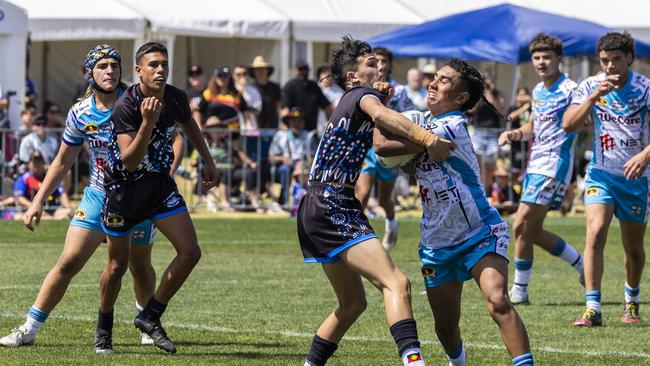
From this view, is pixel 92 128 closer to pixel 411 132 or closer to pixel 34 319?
pixel 34 319

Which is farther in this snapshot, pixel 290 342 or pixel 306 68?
pixel 306 68

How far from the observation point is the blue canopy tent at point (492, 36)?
77.9 feet

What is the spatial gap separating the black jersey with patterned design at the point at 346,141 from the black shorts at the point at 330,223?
2.9 inches

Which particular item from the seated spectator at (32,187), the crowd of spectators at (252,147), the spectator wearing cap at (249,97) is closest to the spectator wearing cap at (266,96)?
the crowd of spectators at (252,147)

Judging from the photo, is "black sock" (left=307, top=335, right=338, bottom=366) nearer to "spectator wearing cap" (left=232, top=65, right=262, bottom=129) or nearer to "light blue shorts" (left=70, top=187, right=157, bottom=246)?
"light blue shorts" (left=70, top=187, right=157, bottom=246)

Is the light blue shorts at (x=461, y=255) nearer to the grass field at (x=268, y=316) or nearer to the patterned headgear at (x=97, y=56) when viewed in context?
the grass field at (x=268, y=316)

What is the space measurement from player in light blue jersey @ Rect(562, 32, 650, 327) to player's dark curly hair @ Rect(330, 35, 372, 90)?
10.6ft

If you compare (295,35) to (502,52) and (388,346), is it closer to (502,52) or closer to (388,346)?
(502,52)

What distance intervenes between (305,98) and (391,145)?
52.2ft

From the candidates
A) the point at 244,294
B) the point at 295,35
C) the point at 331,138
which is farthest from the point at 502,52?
the point at 331,138

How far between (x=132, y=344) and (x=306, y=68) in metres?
14.3

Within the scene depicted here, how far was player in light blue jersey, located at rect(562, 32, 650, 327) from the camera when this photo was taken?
10758mm

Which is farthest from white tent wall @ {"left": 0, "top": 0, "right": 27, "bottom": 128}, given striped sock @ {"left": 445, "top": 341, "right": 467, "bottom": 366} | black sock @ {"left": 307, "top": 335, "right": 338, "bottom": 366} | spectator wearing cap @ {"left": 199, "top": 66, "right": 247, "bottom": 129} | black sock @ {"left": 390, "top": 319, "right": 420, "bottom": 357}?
black sock @ {"left": 390, "top": 319, "right": 420, "bottom": 357}

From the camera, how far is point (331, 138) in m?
7.67
